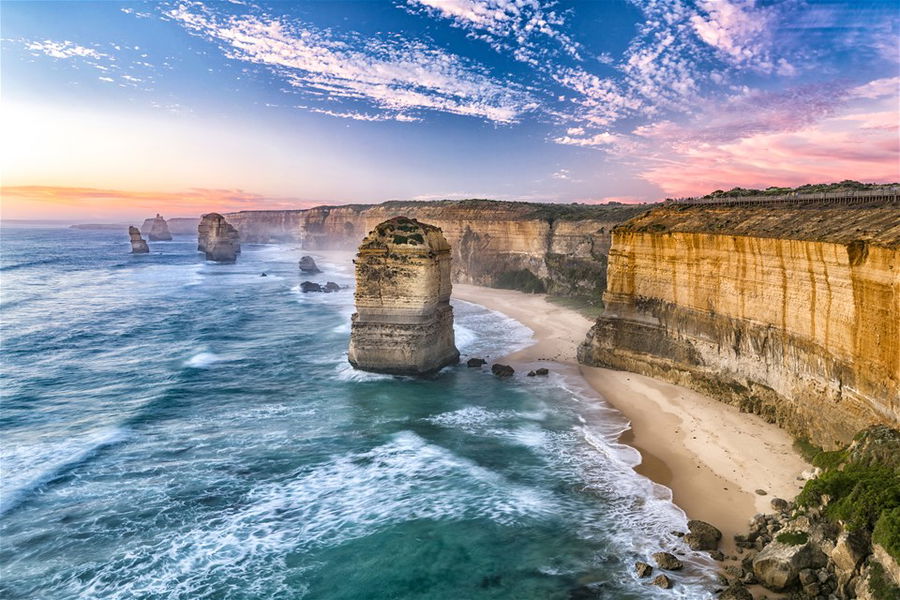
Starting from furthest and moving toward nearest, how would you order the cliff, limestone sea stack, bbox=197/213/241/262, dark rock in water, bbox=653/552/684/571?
limestone sea stack, bbox=197/213/241/262 < the cliff < dark rock in water, bbox=653/552/684/571

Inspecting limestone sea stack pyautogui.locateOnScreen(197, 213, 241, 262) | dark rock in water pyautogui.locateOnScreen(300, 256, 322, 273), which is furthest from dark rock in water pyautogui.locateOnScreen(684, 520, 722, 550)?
limestone sea stack pyautogui.locateOnScreen(197, 213, 241, 262)

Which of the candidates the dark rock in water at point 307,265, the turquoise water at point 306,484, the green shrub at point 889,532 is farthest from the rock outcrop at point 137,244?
the green shrub at point 889,532

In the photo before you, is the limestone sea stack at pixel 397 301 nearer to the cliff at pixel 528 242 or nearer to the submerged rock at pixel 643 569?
the submerged rock at pixel 643 569

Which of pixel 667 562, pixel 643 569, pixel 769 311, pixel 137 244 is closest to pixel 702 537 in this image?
pixel 667 562

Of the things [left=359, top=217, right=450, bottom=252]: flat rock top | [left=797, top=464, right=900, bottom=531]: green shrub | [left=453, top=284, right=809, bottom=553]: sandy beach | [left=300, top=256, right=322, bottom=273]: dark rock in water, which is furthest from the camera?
[left=300, top=256, right=322, bottom=273]: dark rock in water

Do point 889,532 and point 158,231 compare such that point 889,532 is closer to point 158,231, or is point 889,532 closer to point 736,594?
point 736,594

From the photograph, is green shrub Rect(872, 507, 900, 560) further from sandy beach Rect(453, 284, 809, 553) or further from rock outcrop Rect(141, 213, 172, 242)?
rock outcrop Rect(141, 213, 172, 242)

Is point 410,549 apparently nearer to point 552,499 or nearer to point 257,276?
point 552,499
